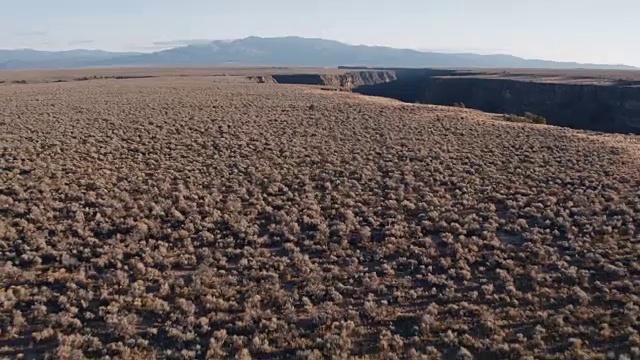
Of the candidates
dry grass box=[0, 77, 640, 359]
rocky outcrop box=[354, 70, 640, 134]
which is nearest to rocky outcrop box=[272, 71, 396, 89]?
rocky outcrop box=[354, 70, 640, 134]

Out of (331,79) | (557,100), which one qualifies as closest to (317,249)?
(557,100)

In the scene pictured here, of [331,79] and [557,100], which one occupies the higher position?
[331,79]

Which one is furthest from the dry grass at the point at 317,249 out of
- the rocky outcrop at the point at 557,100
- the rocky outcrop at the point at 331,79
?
the rocky outcrop at the point at 331,79

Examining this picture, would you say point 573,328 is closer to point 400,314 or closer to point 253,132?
point 400,314

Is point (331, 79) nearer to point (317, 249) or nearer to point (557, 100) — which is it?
point (557, 100)

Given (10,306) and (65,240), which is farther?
(65,240)

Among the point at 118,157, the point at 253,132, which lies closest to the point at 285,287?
the point at 118,157
